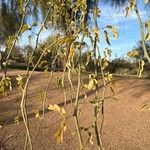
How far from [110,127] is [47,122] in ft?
4.66

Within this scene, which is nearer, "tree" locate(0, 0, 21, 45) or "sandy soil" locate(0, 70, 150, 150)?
"sandy soil" locate(0, 70, 150, 150)

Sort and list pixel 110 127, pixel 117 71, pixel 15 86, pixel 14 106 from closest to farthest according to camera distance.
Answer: pixel 110 127, pixel 14 106, pixel 15 86, pixel 117 71

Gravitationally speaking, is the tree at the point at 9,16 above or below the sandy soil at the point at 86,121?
above

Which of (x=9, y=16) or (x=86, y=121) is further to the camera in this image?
(x=9, y=16)

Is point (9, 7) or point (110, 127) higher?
point (9, 7)

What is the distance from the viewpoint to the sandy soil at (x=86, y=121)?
946 cm

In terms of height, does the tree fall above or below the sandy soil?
above

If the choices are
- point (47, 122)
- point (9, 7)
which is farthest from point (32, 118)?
point (9, 7)

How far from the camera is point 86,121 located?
37.4ft

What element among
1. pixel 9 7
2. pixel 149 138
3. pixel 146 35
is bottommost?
pixel 149 138

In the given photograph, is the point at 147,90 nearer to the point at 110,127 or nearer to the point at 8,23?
the point at 110,127

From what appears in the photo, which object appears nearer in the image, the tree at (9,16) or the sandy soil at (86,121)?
the sandy soil at (86,121)

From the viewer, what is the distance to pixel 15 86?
579 inches

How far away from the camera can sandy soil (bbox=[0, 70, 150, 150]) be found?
31.0 feet
